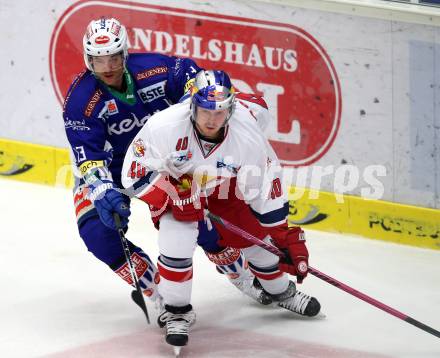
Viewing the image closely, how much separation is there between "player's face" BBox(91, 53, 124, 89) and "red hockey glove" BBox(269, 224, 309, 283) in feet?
2.89

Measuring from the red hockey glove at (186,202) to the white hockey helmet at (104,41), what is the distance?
598 mm

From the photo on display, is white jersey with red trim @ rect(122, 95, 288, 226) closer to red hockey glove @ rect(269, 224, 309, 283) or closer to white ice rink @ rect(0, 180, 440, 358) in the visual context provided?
red hockey glove @ rect(269, 224, 309, 283)

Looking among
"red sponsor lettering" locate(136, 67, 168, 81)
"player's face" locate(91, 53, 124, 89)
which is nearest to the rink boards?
"red sponsor lettering" locate(136, 67, 168, 81)

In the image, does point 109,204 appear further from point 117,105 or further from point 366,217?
point 366,217

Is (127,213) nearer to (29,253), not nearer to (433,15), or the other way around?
(29,253)

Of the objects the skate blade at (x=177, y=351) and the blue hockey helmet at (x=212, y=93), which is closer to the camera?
the blue hockey helmet at (x=212, y=93)

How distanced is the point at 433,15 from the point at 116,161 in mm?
1942

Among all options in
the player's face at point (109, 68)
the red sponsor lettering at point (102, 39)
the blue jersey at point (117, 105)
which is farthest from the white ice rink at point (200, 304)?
the red sponsor lettering at point (102, 39)

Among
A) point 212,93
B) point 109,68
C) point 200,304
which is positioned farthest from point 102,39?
point 200,304

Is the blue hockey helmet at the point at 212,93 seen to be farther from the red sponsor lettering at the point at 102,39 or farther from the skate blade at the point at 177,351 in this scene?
the skate blade at the point at 177,351

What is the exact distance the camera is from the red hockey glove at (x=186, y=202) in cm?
390

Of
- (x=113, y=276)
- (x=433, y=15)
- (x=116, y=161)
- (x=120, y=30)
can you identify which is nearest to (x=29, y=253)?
(x=113, y=276)

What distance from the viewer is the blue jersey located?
4219 mm

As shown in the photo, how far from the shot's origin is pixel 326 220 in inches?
224
